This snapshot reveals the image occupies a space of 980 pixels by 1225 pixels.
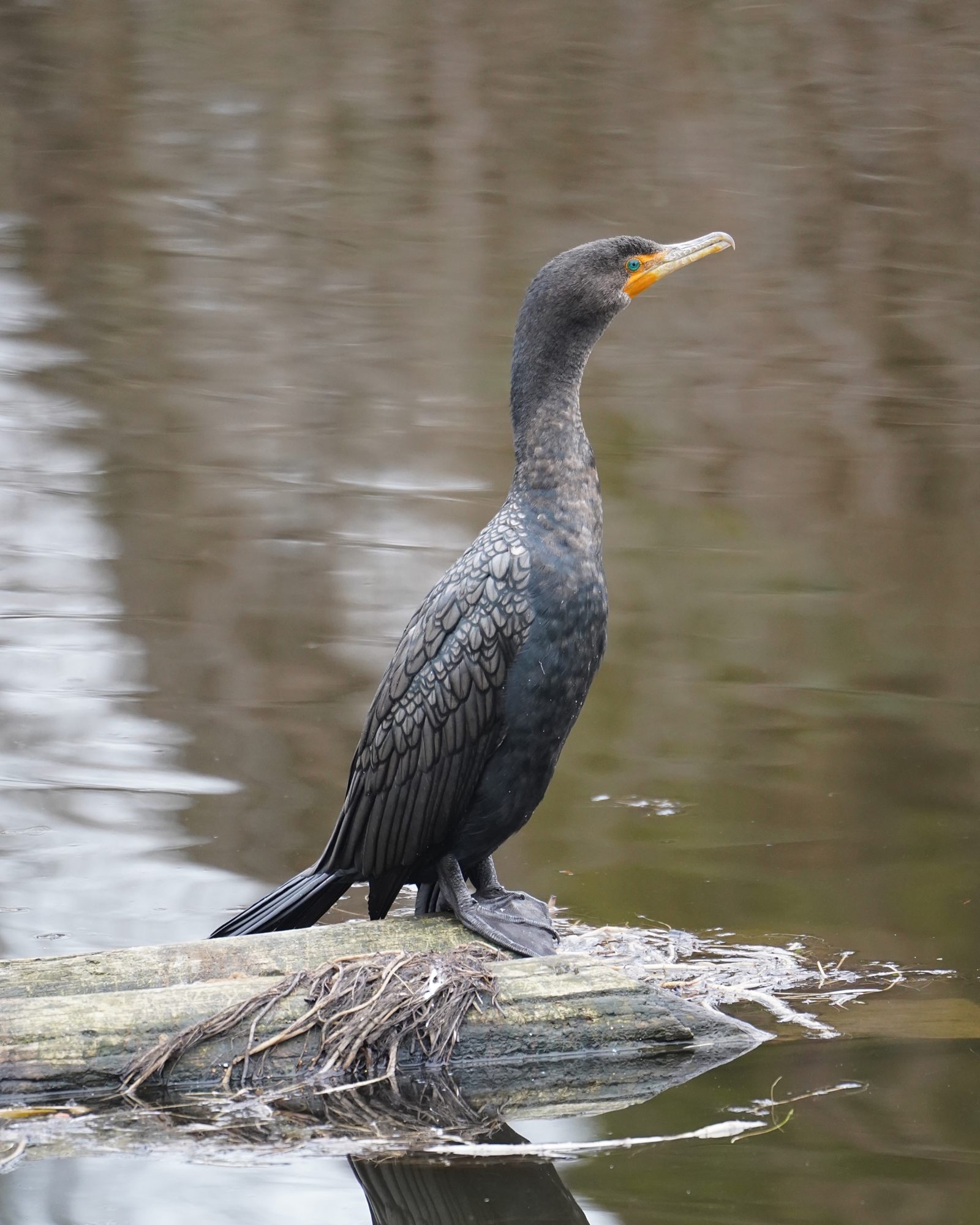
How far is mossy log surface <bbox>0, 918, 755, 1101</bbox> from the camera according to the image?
3.45 meters

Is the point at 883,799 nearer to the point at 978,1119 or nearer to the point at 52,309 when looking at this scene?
the point at 978,1119

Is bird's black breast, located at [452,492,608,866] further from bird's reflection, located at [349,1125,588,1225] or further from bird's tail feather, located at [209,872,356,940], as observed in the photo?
bird's reflection, located at [349,1125,588,1225]

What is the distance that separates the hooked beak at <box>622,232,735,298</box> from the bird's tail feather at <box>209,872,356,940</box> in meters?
1.60

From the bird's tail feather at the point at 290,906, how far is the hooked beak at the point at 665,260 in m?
1.60

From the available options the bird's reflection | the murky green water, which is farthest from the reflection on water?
the bird's reflection

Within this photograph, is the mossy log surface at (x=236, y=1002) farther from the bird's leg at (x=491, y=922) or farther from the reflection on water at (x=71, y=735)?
the reflection on water at (x=71, y=735)

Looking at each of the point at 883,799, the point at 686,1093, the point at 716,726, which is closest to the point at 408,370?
the point at 716,726

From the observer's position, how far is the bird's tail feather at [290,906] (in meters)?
4.07

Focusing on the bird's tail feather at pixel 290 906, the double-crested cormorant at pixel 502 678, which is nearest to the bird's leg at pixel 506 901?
the double-crested cormorant at pixel 502 678

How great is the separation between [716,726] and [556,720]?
2495mm

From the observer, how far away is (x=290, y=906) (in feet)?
13.3

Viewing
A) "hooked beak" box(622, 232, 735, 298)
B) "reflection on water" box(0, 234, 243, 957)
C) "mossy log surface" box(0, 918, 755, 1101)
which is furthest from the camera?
"reflection on water" box(0, 234, 243, 957)

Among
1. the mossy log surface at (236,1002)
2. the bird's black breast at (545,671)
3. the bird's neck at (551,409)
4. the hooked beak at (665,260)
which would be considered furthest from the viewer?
the hooked beak at (665,260)

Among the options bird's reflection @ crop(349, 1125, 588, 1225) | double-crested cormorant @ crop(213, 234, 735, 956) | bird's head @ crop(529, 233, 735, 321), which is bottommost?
bird's reflection @ crop(349, 1125, 588, 1225)
